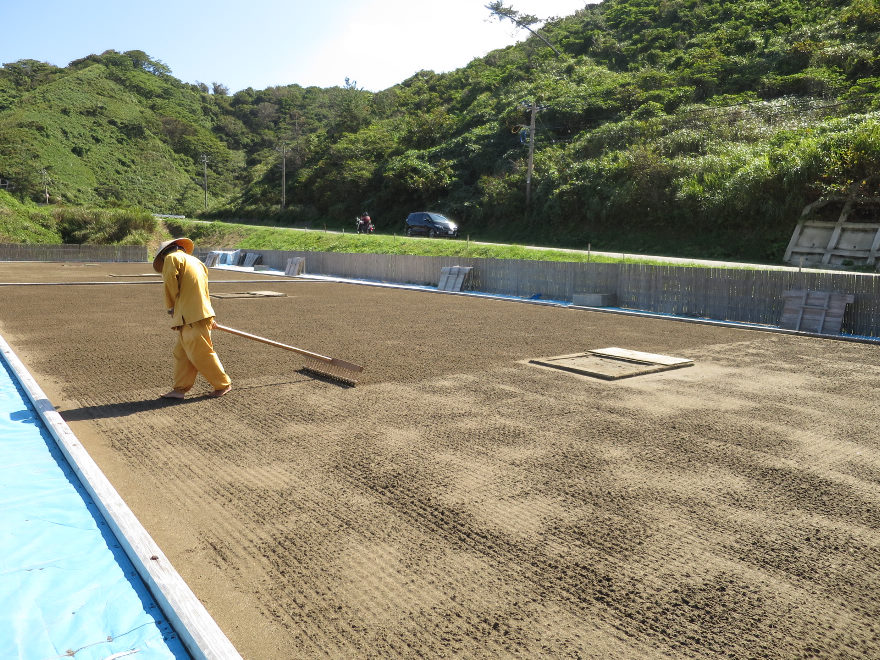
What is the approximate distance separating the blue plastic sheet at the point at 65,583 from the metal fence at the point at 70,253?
3669 centimetres

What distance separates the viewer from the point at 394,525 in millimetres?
3551

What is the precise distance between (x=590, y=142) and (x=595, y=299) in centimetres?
2310

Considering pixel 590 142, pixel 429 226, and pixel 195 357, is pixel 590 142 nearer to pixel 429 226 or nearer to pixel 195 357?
pixel 429 226

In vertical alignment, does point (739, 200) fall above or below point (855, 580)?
above

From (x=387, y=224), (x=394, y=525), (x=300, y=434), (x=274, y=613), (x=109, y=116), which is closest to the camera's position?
(x=274, y=613)

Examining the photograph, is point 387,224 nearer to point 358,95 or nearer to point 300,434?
point 358,95

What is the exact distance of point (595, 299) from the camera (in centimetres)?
1625

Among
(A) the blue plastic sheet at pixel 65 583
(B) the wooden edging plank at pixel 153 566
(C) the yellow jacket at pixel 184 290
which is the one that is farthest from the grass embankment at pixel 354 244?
(A) the blue plastic sheet at pixel 65 583

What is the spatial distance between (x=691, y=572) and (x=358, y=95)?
79.7 metres

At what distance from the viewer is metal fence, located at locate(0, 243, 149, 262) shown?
115 feet

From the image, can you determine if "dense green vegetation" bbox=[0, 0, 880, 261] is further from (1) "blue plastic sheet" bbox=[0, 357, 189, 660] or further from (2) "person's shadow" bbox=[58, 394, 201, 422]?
(1) "blue plastic sheet" bbox=[0, 357, 189, 660]

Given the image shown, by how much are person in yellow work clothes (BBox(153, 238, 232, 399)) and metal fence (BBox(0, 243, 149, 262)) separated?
34.8 meters

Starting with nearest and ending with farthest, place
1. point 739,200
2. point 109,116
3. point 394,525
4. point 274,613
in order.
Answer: point 274,613, point 394,525, point 739,200, point 109,116

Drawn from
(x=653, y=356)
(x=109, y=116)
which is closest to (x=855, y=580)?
(x=653, y=356)
